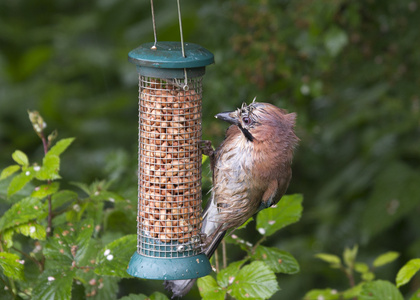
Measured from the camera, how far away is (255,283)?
3.20 meters

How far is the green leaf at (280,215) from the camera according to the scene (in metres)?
3.67

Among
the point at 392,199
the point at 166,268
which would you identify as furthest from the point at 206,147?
the point at 392,199

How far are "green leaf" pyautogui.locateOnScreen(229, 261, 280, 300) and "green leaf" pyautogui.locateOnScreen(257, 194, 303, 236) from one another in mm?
375

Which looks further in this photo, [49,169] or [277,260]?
[277,260]

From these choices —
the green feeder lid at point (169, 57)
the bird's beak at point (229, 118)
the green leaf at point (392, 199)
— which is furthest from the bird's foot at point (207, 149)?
the green leaf at point (392, 199)

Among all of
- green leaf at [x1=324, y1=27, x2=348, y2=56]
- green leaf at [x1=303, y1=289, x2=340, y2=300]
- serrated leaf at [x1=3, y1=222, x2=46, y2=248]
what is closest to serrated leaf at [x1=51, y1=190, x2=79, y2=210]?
serrated leaf at [x1=3, y1=222, x2=46, y2=248]

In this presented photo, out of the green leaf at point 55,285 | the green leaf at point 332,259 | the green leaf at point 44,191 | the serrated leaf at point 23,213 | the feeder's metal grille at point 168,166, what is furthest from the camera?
the green leaf at point 332,259

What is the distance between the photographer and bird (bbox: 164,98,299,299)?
3.91 m

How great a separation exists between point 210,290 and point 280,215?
0.66 m

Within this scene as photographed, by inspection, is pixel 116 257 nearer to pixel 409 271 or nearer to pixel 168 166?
pixel 168 166

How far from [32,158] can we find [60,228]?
16.0 ft

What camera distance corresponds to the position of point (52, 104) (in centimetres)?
859

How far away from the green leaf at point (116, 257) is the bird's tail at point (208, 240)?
660 millimetres

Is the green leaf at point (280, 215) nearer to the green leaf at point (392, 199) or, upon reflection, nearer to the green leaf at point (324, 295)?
the green leaf at point (324, 295)
